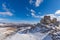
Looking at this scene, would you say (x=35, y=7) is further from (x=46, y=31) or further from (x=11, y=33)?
(x=11, y=33)

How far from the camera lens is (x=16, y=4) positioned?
1.65 meters

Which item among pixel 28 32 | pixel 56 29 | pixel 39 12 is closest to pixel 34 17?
pixel 39 12

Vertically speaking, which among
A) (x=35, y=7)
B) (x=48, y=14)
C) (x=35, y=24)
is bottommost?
(x=35, y=24)

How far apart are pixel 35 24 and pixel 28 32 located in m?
0.14

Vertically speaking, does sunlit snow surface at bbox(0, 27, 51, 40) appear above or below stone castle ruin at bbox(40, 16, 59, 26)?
below

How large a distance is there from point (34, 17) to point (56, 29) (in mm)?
336

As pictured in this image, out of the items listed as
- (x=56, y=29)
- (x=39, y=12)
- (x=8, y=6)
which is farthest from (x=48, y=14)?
(x=8, y=6)

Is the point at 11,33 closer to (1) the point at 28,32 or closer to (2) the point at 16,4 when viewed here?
(1) the point at 28,32

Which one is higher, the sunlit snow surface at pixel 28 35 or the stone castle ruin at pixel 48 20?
the stone castle ruin at pixel 48 20

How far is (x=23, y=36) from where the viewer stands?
157 cm

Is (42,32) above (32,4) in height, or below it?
below

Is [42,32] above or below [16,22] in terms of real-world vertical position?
below

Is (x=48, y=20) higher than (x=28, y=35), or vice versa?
(x=48, y=20)

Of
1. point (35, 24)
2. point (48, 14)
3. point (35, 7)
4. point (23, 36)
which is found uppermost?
point (35, 7)
